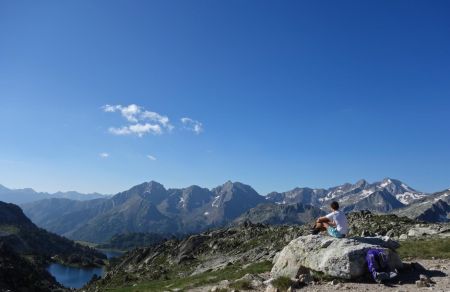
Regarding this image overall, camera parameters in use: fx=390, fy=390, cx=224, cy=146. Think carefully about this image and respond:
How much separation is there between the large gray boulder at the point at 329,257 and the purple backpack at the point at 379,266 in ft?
1.18

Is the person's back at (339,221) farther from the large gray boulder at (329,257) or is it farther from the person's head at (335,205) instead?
the large gray boulder at (329,257)

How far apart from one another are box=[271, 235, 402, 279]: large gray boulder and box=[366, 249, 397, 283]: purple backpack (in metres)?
0.36

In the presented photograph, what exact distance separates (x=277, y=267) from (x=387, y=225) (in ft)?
138

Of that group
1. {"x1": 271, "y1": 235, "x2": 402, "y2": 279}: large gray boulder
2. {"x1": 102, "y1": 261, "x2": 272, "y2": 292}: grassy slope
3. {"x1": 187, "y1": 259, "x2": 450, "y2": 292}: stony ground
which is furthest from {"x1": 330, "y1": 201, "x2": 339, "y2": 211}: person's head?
{"x1": 102, "y1": 261, "x2": 272, "y2": 292}: grassy slope

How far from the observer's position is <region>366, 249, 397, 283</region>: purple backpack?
66.3 ft

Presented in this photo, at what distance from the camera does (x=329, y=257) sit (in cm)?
2175

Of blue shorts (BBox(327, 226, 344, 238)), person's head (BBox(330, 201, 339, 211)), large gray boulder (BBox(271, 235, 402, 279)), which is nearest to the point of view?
large gray boulder (BBox(271, 235, 402, 279))

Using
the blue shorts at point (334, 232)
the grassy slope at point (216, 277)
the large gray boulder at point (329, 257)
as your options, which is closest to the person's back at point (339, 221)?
the blue shorts at point (334, 232)

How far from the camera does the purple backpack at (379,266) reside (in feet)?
→ 66.3

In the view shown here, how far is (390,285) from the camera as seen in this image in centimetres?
1977

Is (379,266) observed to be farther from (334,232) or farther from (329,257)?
(334,232)

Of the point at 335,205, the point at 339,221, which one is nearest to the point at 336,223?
the point at 339,221

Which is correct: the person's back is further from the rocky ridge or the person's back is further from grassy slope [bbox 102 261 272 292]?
grassy slope [bbox 102 261 272 292]

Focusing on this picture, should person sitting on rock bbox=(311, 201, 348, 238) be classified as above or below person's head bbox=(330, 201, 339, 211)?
below
